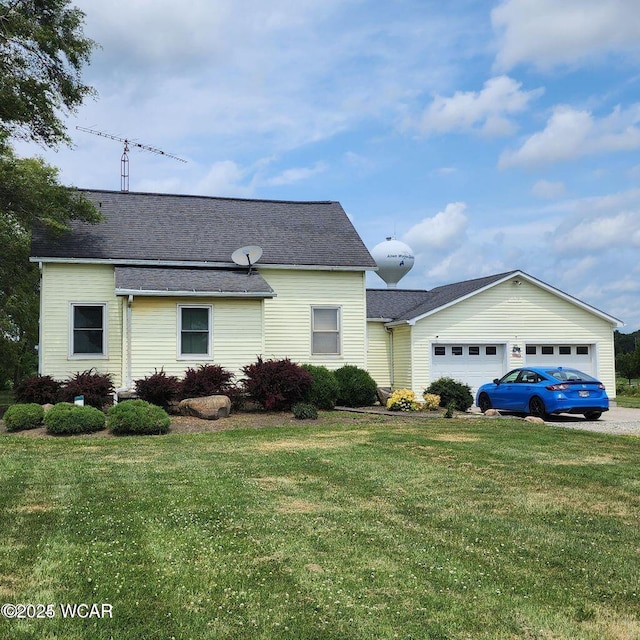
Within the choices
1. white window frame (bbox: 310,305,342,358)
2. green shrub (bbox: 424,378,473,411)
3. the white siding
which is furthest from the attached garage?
white window frame (bbox: 310,305,342,358)

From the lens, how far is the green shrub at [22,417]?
14219 millimetres

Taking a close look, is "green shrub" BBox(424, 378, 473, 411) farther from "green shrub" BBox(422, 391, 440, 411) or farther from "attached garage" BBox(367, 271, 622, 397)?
"attached garage" BBox(367, 271, 622, 397)

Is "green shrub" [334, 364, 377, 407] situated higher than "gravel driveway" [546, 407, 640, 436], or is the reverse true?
"green shrub" [334, 364, 377, 407]

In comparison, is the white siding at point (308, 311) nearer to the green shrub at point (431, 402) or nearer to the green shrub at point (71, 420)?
the green shrub at point (431, 402)

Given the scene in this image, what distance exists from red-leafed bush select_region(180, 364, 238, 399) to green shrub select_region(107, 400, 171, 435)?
10.4 ft

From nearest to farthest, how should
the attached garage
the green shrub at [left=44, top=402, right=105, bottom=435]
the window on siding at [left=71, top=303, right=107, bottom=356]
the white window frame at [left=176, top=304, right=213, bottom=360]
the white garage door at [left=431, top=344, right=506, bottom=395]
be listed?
the green shrub at [left=44, top=402, right=105, bottom=435] < the white window frame at [left=176, top=304, right=213, bottom=360] < the window on siding at [left=71, top=303, right=107, bottom=356] < the attached garage < the white garage door at [left=431, top=344, right=506, bottom=395]

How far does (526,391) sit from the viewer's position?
61.1 ft

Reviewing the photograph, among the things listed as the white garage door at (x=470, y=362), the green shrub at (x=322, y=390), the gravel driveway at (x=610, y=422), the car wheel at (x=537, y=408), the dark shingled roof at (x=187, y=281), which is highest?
the dark shingled roof at (x=187, y=281)

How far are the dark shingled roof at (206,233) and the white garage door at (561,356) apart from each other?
7487 mm

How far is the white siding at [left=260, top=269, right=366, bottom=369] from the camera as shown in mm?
21078

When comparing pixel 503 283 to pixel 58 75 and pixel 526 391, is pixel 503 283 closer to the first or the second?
pixel 526 391

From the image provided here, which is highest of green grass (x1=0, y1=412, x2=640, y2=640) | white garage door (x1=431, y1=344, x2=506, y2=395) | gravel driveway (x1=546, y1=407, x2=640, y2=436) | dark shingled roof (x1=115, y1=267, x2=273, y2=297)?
dark shingled roof (x1=115, y1=267, x2=273, y2=297)

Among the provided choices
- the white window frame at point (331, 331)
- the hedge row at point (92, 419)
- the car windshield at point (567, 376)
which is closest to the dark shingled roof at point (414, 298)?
the white window frame at point (331, 331)

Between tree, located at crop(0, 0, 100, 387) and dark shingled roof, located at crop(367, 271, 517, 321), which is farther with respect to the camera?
dark shingled roof, located at crop(367, 271, 517, 321)
